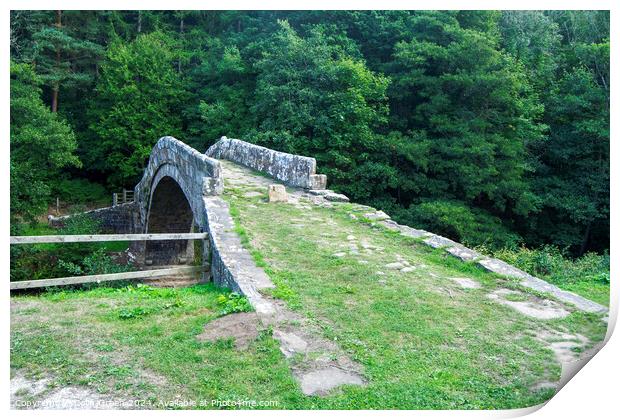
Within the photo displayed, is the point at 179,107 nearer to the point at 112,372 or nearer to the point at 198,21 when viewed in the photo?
the point at 198,21

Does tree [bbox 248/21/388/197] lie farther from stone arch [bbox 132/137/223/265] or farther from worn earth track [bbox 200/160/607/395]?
worn earth track [bbox 200/160/607/395]

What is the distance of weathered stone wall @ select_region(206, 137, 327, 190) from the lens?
426 inches

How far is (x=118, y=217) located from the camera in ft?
68.3

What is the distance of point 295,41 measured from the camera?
17.5 meters

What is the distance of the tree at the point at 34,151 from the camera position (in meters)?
11.2

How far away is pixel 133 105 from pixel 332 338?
1248 cm

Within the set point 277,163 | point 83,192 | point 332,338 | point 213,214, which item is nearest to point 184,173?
point 277,163

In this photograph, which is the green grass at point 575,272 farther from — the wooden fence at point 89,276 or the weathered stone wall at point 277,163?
the wooden fence at point 89,276

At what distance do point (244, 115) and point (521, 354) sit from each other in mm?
17054

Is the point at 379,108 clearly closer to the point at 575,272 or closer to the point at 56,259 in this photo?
the point at 56,259

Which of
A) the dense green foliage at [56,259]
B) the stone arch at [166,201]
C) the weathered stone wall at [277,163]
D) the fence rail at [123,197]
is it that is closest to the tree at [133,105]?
the fence rail at [123,197]

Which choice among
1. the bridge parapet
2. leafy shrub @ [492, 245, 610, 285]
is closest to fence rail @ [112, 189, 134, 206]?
the bridge parapet

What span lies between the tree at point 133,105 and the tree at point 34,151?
111 cm
